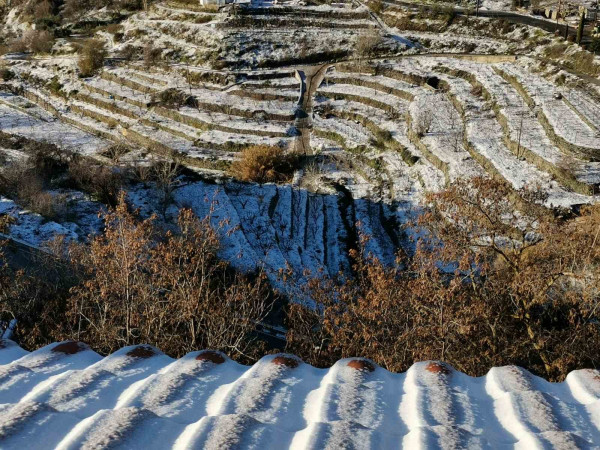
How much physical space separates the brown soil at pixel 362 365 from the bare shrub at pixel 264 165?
71.9 ft

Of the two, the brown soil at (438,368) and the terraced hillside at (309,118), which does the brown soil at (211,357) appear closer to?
the brown soil at (438,368)

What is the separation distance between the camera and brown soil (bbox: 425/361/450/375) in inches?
270

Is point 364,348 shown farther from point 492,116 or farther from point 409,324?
point 492,116

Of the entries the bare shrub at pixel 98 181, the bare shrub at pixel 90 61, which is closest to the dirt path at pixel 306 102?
the bare shrub at pixel 98 181

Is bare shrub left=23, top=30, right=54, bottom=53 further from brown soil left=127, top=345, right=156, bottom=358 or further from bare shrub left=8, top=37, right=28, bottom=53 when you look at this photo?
brown soil left=127, top=345, right=156, bottom=358

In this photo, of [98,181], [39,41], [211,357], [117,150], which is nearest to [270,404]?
[211,357]

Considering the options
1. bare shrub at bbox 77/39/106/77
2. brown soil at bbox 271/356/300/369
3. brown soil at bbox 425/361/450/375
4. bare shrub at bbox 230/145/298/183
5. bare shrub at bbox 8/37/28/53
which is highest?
bare shrub at bbox 8/37/28/53

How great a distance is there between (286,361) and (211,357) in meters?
0.99

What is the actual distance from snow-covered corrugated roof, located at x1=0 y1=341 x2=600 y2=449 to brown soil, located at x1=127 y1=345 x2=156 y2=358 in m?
0.02

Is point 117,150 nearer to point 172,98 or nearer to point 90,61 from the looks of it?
point 172,98

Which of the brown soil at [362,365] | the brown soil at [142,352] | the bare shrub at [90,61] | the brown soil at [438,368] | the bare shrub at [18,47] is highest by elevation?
the bare shrub at [18,47]

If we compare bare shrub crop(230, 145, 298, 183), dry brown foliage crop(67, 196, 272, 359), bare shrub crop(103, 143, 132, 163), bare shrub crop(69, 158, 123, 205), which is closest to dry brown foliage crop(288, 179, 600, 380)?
dry brown foliage crop(67, 196, 272, 359)

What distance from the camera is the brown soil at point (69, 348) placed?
7439 mm

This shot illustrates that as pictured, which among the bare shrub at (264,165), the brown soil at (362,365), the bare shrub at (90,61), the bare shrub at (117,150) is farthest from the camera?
the bare shrub at (90,61)
